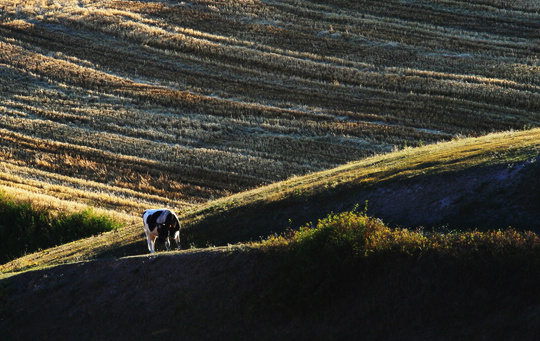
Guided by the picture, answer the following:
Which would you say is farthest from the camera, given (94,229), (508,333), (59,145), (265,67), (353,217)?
(265,67)

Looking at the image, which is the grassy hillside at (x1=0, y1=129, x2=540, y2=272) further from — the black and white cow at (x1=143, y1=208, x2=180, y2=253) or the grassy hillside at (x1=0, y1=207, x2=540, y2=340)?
the grassy hillside at (x1=0, y1=207, x2=540, y2=340)

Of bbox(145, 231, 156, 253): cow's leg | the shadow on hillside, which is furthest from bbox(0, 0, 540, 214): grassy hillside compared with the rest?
bbox(145, 231, 156, 253): cow's leg

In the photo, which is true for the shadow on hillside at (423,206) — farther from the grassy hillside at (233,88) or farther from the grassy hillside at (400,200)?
the grassy hillside at (233,88)

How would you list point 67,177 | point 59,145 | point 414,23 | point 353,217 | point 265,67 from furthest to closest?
point 414,23, point 265,67, point 59,145, point 67,177, point 353,217

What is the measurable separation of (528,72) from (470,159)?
29.7 m

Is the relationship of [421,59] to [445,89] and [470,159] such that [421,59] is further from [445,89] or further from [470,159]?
[470,159]

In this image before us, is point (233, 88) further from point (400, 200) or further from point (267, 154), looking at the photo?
point (400, 200)

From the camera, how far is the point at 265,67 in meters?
48.2

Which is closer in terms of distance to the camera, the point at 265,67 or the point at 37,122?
the point at 37,122

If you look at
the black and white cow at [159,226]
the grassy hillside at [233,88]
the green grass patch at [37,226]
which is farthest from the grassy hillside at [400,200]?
the grassy hillside at [233,88]

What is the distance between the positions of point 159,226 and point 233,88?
93.7 ft

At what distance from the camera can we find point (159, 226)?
1741 centimetres

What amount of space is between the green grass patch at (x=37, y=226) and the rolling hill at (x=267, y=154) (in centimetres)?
51

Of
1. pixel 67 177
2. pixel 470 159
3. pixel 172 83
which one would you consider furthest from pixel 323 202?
pixel 172 83
